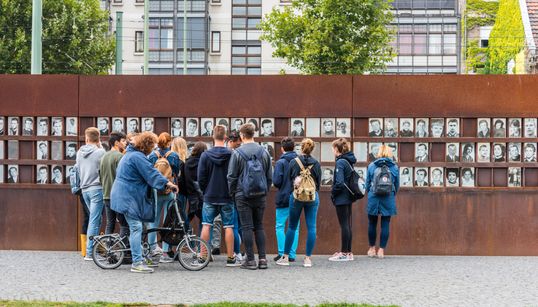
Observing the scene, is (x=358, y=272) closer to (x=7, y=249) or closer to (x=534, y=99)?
(x=534, y=99)

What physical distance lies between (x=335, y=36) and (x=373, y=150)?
1269 inches

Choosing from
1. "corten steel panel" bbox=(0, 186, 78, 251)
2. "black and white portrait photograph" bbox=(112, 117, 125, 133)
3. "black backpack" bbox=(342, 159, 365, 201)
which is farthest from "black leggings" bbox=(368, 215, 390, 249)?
"corten steel panel" bbox=(0, 186, 78, 251)

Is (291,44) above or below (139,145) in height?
above

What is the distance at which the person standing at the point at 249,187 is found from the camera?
41.2ft

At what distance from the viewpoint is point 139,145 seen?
1225 centimetres

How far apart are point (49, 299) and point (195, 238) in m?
2.96

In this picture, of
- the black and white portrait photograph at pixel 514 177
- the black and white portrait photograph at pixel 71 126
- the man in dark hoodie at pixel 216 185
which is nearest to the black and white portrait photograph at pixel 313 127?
the man in dark hoodie at pixel 216 185

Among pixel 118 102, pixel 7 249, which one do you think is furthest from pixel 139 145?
pixel 7 249

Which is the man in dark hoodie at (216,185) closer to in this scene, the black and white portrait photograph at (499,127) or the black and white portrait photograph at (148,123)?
the black and white portrait photograph at (148,123)

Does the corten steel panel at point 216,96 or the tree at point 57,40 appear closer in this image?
the corten steel panel at point 216,96

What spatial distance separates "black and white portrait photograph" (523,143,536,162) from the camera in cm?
1491

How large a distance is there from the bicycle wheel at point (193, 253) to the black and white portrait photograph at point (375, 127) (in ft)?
12.4

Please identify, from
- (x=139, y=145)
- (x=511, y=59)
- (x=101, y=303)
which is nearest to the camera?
(x=101, y=303)

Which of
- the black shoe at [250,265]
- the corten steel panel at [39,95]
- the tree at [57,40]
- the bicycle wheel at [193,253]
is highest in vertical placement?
the tree at [57,40]
